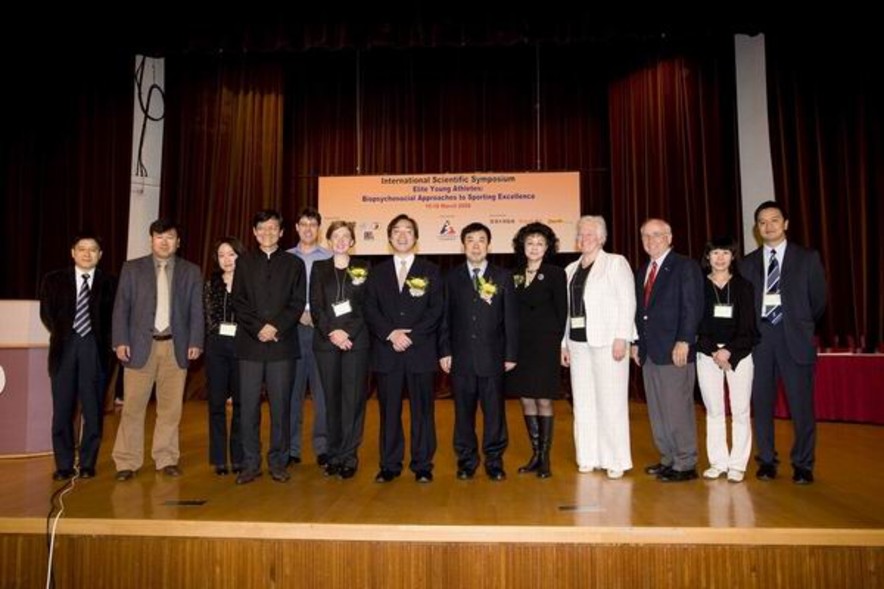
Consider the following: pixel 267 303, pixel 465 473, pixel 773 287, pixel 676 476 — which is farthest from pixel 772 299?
pixel 267 303

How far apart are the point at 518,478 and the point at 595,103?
224 inches

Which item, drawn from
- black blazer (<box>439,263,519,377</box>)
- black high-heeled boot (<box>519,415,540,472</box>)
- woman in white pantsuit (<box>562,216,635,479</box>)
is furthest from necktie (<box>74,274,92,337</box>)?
woman in white pantsuit (<box>562,216,635,479</box>)

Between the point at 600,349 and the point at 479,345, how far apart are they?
69cm

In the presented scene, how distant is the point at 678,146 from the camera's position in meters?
6.91

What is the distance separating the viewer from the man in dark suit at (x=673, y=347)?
338 cm

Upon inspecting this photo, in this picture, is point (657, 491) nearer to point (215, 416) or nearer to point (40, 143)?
point (215, 416)

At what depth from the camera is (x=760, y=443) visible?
11.3 feet

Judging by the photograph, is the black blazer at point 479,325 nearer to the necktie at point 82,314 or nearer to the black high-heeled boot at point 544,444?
the black high-heeled boot at point 544,444

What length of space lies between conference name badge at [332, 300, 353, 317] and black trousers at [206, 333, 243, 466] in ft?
2.32

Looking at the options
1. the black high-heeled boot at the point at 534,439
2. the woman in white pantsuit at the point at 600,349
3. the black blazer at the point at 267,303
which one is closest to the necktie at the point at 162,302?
the black blazer at the point at 267,303

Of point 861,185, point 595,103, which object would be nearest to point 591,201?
point 595,103

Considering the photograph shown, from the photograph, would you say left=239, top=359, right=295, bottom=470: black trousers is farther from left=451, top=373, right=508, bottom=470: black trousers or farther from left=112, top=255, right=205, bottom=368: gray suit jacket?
left=451, top=373, right=508, bottom=470: black trousers

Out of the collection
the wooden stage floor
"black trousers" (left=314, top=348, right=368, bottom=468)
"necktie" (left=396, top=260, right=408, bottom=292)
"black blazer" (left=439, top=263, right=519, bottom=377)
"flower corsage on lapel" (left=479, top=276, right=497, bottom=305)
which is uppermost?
"necktie" (left=396, top=260, right=408, bottom=292)

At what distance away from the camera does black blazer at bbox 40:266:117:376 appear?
3.58 metres
